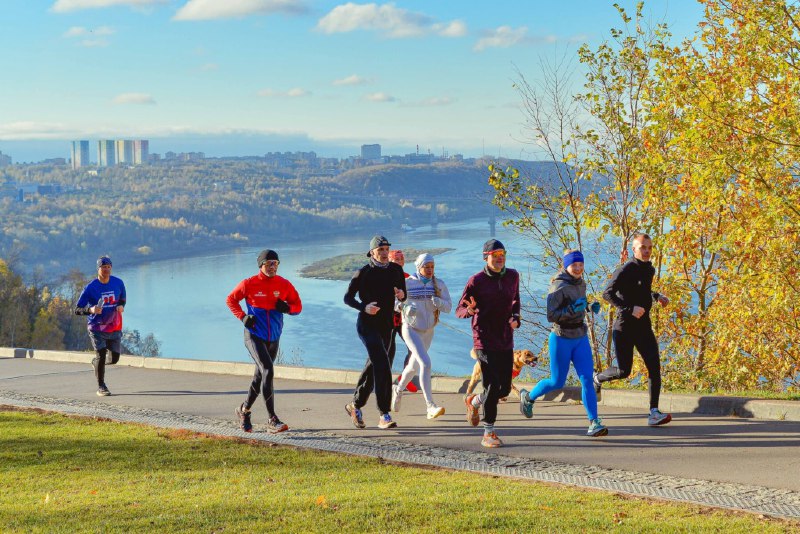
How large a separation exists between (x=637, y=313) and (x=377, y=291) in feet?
8.00

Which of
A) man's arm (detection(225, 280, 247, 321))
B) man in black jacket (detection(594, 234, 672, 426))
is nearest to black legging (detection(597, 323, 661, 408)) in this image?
man in black jacket (detection(594, 234, 672, 426))

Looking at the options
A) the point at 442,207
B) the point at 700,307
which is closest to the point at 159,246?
the point at 442,207

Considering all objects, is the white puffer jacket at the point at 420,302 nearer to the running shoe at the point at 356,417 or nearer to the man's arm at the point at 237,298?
the running shoe at the point at 356,417

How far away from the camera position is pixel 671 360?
15.4m

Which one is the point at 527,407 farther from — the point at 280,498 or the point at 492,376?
the point at 280,498

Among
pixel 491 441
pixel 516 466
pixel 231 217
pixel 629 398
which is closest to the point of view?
pixel 516 466

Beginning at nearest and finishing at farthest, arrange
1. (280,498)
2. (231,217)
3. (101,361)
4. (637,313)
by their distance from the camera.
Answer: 1. (280,498)
2. (637,313)
3. (101,361)
4. (231,217)

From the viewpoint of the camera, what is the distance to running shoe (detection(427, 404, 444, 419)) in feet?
32.9

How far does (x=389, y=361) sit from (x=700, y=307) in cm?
808

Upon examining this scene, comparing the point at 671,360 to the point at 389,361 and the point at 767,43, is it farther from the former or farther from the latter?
the point at 389,361

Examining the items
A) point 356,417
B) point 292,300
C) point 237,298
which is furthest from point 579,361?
point 237,298

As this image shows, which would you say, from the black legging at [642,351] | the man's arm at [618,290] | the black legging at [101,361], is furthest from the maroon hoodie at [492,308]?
the black legging at [101,361]

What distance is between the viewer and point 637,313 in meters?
9.14

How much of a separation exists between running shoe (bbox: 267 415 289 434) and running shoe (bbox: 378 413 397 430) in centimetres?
94
